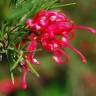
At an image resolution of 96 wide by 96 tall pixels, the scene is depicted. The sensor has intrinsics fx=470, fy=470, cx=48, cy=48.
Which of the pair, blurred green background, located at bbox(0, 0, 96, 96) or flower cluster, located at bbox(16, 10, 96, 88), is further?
blurred green background, located at bbox(0, 0, 96, 96)

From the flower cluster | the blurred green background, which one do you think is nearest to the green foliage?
the flower cluster

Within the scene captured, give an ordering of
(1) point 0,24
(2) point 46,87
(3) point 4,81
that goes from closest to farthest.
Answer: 1. (1) point 0,24
2. (3) point 4,81
3. (2) point 46,87

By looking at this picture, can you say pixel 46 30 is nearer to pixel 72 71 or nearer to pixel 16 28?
pixel 16 28

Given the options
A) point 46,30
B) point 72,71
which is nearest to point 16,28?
point 46,30

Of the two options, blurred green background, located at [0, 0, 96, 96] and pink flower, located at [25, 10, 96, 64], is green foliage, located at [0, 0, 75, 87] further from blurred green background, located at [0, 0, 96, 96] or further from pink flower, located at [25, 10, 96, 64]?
blurred green background, located at [0, 0, 96, 96]

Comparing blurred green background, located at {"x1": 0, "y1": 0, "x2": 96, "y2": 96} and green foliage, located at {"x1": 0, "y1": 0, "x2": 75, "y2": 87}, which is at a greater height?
green foliage, located at {"x1": 0, "y1": 0, "x2": 75, "y2": 87}

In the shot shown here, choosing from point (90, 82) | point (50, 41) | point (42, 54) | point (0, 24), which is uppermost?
point (0, 24)

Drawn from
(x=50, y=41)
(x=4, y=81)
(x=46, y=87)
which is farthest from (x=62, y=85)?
(x=50, y=41)

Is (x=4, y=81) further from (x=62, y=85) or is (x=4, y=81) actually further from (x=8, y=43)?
(x=8, y=43)

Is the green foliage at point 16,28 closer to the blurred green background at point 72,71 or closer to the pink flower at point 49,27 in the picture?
the pink flower at point 49,27
